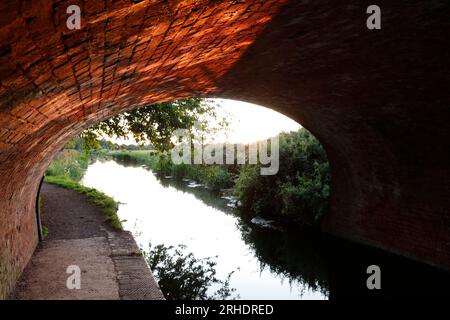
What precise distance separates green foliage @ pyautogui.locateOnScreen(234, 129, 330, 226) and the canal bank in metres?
5.44

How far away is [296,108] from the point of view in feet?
26.5

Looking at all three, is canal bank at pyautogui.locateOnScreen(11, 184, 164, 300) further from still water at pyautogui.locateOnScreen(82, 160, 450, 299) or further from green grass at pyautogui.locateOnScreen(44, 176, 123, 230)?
still water at pyautogui.locateOnScreen(82, 160, 450, 299)

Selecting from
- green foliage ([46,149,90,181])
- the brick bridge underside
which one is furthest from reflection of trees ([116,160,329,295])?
green foliage ([46,149,90,181])

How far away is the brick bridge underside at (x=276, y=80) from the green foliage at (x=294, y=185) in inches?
61.0

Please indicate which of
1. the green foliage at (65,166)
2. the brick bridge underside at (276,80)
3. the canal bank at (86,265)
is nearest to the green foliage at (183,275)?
the canal bank at (86,265)

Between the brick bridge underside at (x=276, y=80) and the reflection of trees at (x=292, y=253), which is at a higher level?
the brick bridge underside at (x=276, y=80)

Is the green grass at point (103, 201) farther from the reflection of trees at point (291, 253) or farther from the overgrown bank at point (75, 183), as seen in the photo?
the reflection of trees at point (291, 253)

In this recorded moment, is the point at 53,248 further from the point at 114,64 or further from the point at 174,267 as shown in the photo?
the point at 114,64

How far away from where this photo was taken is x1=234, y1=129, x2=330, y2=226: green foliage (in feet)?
36.7

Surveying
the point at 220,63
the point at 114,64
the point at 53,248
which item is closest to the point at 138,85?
the point at 220,63

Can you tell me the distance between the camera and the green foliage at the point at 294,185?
36.7 ft
